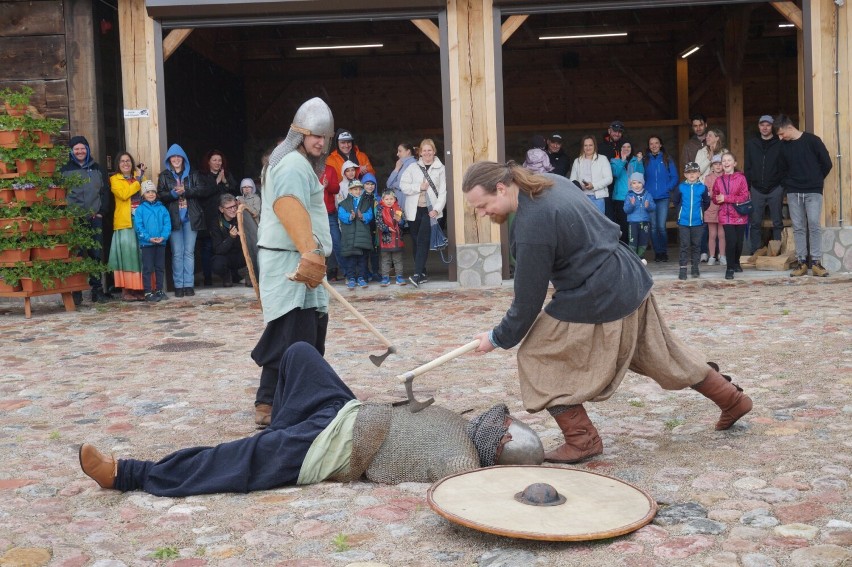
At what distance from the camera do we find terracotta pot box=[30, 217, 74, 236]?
10.2 metres

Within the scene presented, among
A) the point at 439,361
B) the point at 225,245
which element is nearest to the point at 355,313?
the point at 439,361

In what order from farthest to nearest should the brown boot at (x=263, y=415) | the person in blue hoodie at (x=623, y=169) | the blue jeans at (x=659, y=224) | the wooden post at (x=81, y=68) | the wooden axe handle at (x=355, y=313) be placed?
the blue jeans at (x=659, y=224)
the person in blue hoodie at (x=623, y=169)
the wooden post at (x=81, y=68)
the brown boot at (x=263, y=415)
the wooden axe handle at (x=355, y=313)

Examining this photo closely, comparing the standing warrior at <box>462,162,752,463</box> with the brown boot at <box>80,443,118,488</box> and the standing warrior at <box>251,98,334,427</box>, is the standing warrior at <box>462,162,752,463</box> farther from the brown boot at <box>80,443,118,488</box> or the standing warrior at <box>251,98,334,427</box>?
the brown boot at <box>80,443,118,488</box>

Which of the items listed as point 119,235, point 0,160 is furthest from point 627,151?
point 0,160

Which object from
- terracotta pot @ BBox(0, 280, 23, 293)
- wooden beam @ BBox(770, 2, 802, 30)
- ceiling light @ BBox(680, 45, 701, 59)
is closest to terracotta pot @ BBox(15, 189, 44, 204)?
terracotta pot @ BBox(0, 280, 23, 293)

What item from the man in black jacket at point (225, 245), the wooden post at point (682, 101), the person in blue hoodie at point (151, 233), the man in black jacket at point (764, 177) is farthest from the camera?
the wooden post at point (682, 101)

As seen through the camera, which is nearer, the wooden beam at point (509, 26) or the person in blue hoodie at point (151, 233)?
the person in blue hoodie at point (151, 233)

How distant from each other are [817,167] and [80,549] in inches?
379

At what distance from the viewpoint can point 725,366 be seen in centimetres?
666

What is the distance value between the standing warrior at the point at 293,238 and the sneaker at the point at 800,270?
24.9 ft

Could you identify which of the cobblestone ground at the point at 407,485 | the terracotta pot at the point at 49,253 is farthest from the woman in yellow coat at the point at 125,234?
the cobblestone ground at the point at 407,485

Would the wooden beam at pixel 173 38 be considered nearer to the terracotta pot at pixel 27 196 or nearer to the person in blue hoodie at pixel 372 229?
the terracotta pot at pixel 27 196

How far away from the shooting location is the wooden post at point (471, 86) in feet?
38.7

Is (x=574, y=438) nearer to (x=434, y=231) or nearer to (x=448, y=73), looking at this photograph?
(x=434, y=231)
